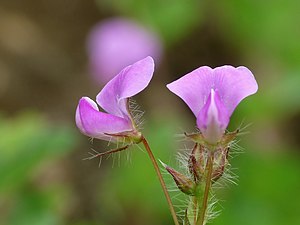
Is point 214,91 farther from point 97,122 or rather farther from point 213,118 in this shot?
point 97,122

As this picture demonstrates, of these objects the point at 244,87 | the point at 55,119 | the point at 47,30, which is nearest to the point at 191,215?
the point at 244,87

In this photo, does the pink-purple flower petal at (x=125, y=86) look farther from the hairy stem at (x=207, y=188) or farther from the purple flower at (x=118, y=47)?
the purple flower at (x=118, y=47)

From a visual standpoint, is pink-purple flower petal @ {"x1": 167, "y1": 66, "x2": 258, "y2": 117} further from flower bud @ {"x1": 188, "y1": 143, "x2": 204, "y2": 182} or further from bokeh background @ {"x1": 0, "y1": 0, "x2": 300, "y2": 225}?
bokeh background @ {"x1": 0, "y1": 0, "x2": 300, "y2": 225}

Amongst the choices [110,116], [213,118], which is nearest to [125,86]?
[110,116]

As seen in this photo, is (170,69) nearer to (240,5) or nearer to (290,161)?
(240,5)

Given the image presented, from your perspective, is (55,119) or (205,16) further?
(205,16)

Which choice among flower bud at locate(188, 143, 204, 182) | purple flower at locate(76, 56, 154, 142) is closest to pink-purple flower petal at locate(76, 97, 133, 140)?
purple flower at locate(76, 56, 154, 142)
